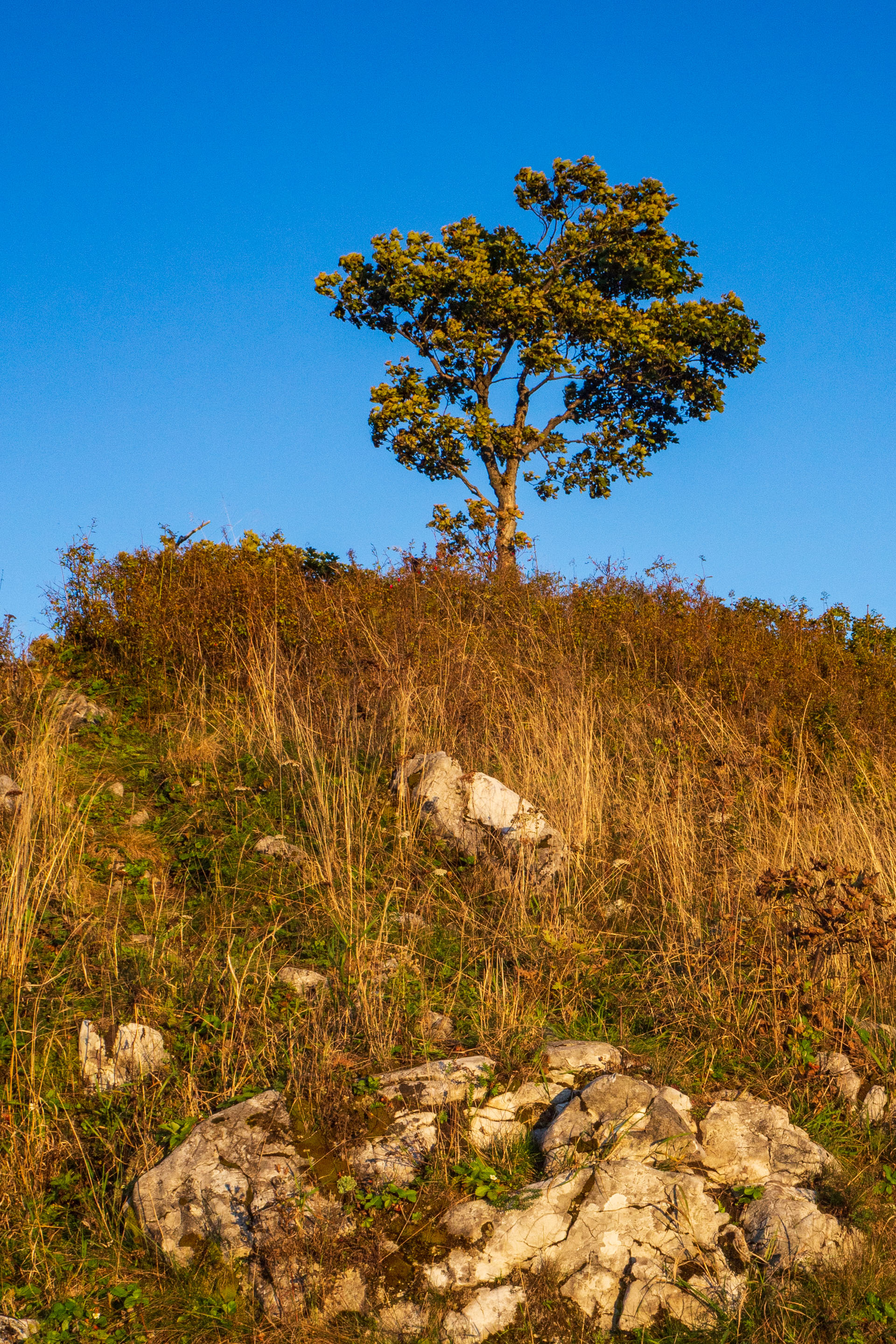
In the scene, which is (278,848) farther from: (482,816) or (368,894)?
(482,816)

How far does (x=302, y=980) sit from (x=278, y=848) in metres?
1.27

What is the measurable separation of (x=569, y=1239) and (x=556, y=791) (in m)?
3.26

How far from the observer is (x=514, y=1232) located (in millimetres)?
3342

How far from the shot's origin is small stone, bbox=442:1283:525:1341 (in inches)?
122

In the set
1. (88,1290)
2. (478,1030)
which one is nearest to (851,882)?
(478,1030)

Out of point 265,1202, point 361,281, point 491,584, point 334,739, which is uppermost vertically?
point 361,281

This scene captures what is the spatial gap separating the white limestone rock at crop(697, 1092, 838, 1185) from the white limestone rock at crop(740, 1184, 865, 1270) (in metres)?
0.15

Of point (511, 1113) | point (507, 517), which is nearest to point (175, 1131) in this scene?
point (511, 1113)

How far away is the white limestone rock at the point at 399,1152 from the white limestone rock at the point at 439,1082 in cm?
7

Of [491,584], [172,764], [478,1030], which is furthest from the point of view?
[491,584]

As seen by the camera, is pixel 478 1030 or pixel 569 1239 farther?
pixel 478 1030

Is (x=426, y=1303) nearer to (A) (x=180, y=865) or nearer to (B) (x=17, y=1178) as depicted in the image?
(B) (x=17, y=1178)

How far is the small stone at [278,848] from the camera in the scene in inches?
223

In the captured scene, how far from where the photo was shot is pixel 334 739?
23.5 ft
